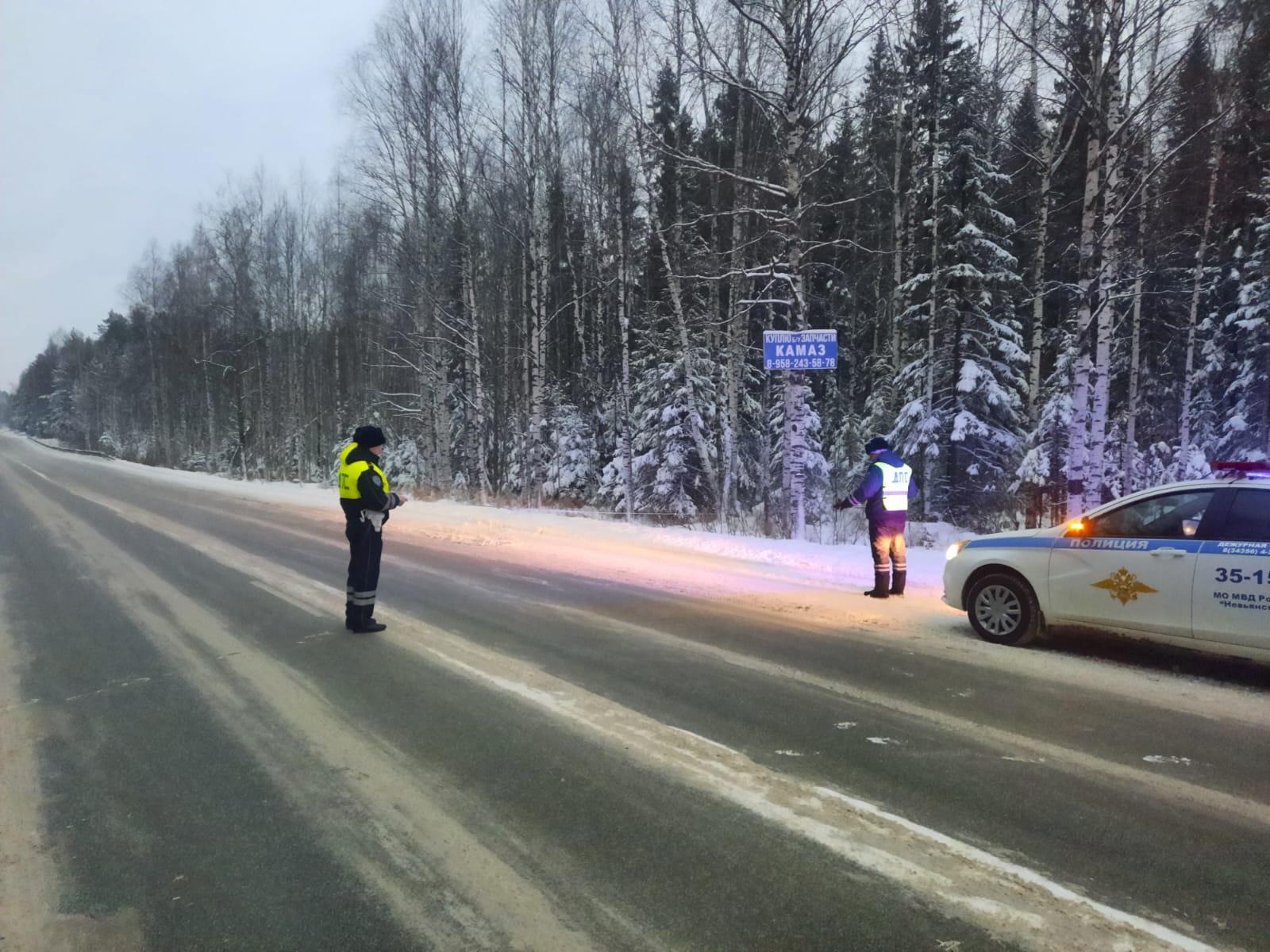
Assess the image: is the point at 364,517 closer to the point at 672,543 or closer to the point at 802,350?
the point at 672,543

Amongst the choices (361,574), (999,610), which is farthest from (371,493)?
(999,610)

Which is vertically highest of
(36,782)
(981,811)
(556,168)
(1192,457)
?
(556,168)

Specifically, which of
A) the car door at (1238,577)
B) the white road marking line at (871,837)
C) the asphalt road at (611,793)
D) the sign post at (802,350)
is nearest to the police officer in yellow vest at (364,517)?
the asphalt road at (611,793)

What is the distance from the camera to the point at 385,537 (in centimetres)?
1520

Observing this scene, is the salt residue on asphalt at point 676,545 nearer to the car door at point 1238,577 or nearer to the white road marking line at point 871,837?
the car door at point 1238,577

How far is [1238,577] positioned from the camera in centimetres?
585

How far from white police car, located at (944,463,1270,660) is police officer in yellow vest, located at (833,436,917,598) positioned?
4.63ft

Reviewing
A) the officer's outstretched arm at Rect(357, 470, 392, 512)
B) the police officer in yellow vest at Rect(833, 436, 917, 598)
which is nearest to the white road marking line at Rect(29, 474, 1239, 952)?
the officer's outstretched arm at Rect(357, 470, 392, 512)

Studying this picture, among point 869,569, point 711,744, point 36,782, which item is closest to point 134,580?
point 36,782

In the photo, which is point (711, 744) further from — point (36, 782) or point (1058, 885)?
point (36, 782)

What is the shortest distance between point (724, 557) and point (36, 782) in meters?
9.30

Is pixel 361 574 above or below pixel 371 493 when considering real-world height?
below

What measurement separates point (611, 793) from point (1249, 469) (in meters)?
5.68

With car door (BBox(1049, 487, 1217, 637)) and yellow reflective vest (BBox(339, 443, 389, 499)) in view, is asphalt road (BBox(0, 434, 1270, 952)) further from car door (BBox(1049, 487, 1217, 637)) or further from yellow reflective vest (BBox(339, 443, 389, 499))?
yellow reflective vest (BBox(339, 443, 389, 499))
